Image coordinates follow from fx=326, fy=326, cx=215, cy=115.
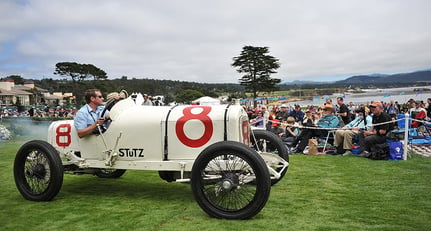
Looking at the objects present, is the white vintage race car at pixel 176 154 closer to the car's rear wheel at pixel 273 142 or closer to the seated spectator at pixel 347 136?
the car's rear wheel at pixel 273 142

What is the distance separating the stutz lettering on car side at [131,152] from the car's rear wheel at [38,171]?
0.92 m

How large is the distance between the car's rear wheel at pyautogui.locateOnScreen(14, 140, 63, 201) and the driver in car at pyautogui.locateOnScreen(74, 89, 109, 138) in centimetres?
52

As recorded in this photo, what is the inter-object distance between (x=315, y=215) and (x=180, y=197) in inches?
81.0

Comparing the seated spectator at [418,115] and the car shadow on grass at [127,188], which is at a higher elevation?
the seated spectator at [418,115]

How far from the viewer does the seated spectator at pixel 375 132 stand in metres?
7.89

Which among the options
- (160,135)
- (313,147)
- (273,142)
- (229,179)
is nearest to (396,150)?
(313,147)

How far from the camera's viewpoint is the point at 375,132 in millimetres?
8242

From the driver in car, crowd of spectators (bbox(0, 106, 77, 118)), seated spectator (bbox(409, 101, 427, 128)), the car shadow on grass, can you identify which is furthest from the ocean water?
crowd of spectators (bbox(0, 106, 77, 118))

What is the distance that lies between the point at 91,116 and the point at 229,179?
8.25 feet

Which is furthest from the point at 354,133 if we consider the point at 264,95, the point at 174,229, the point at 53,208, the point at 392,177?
the point at 264,95

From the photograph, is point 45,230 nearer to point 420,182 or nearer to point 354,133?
point 420,182

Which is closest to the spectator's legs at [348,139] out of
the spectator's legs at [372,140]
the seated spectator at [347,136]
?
the seated spectator at [347,136]

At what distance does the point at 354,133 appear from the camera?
340 inches

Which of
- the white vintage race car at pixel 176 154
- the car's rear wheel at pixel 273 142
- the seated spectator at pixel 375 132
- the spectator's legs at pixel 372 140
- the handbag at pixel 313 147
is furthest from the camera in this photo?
the handbag at pixel 313 147
